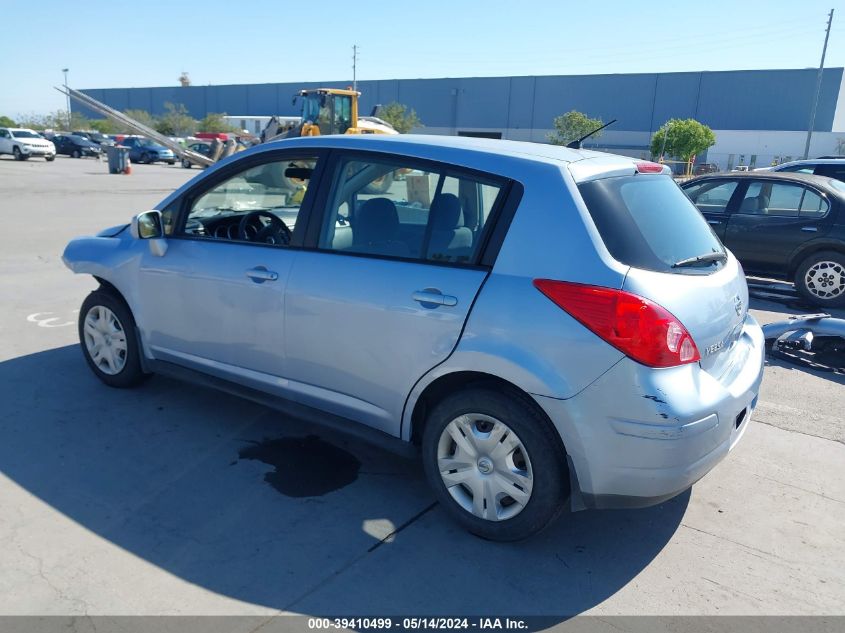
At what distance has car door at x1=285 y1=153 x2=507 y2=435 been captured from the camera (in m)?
3.13

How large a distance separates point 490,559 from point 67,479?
229cm

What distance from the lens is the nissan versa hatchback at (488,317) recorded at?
277cm

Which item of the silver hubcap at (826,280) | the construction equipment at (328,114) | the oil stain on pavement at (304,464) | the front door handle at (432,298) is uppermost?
the construction equipment at (328,114)

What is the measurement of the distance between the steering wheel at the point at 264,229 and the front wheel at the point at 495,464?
1549mm

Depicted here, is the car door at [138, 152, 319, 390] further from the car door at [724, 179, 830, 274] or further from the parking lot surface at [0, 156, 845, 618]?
the car door at [724, 179, 830, 274]

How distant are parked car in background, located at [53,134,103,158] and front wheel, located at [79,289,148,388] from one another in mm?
44381

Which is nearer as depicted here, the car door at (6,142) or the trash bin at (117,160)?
the trash bin at (117,160)

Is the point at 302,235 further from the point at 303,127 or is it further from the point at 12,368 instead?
the point at 303,127

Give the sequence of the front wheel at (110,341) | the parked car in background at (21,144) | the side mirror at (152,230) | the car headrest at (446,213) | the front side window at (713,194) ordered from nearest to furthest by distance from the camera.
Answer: the car headrest at (446,213), the side mirror at (152,230), the front wheel at (110,341), the front side window at (713,194), the parked car in background at (21,144)

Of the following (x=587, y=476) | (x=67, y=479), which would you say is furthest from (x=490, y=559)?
(x=67, y=479)

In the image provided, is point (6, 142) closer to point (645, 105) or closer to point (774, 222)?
point (774, 222)

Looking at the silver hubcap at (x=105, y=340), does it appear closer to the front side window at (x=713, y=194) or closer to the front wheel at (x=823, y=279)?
the front side window at (x=713, y=194)

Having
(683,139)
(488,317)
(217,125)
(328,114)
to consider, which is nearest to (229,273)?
(488,317)

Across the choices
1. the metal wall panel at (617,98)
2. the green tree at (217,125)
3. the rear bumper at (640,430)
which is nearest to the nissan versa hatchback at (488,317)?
the rear bumper at (640,430)
